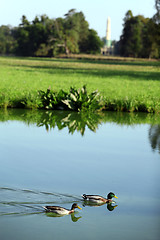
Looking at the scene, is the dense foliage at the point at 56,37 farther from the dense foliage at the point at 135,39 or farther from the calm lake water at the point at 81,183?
the calm lake water at the point at 81,183

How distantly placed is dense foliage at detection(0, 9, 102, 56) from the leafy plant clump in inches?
2830

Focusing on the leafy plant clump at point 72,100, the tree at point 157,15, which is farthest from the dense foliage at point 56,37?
the leafy plant clump at point 72,100

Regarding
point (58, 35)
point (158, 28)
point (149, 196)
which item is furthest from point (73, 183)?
point (58, 35)

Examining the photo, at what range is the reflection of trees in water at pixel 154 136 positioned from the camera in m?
11.8

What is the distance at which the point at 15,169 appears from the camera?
354 inches

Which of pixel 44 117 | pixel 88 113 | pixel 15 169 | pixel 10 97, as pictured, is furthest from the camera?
pixel 10 97

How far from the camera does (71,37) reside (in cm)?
9419

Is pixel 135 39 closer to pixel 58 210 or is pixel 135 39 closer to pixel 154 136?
pixel 154 136

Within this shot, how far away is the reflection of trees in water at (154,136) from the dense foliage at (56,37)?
75416 millimetres

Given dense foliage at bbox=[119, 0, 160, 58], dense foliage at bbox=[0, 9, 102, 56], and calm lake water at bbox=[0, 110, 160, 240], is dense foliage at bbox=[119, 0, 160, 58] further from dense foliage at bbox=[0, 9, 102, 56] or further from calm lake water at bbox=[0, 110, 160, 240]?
calm lake water at bbox=[0, 110, 160, 240]

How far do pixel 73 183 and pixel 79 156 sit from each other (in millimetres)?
2156

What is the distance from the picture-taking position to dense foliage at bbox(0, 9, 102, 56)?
9000 cm

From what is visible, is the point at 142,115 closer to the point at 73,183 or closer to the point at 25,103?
the point at 25,103

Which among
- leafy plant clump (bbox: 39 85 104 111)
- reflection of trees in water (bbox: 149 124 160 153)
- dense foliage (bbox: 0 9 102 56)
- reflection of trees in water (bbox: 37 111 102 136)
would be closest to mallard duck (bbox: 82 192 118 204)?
reflection of trees in water (bbox: 149 124 160 153)
